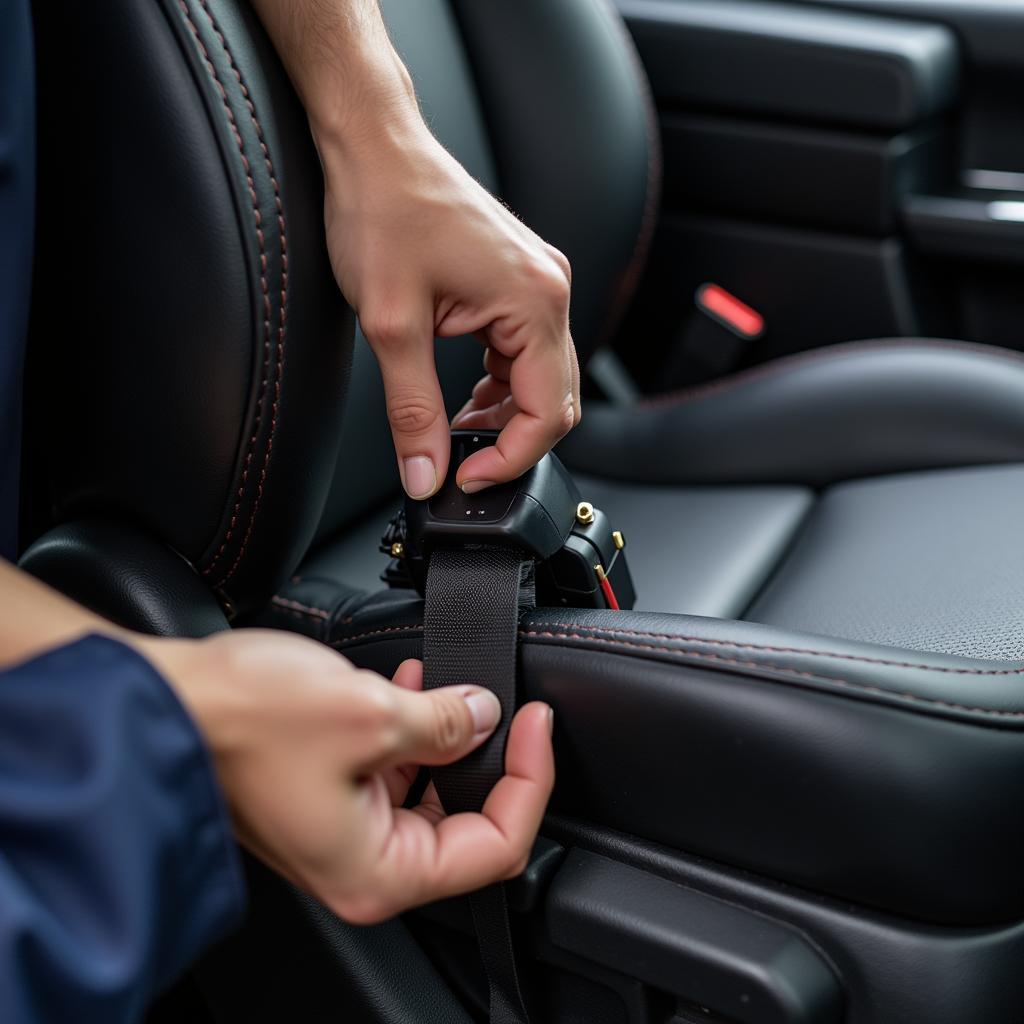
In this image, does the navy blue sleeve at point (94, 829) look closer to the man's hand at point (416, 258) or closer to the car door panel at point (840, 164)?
the man's hand at point (416, 258)

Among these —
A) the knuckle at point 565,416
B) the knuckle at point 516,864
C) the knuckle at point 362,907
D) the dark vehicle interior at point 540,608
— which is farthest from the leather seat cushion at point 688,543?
the knuckle at point 362,907

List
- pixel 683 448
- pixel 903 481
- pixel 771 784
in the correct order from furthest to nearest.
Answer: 1. pixel 683 448
2. pixel 903 481
3. pixel 771 784

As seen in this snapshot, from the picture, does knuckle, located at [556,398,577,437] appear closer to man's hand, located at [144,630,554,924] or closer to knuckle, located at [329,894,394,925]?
man's hand, located at [144,630,554,924]

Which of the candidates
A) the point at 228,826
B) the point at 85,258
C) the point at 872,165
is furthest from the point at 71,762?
the point at 872,165

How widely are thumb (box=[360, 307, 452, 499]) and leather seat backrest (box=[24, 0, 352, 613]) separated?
4 centimetres

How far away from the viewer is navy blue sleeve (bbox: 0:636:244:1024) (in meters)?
0.50

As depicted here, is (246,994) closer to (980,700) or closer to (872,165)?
(980,700)

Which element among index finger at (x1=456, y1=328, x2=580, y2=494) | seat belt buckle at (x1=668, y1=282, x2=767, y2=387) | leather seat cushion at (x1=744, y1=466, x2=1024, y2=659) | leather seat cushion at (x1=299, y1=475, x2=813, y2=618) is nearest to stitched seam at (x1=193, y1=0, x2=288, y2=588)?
index finger at (x1=456, y1=328, x2=580, y2=494)

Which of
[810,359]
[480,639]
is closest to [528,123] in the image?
[810,359]

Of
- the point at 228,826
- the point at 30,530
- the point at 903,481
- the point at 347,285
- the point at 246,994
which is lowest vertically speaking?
the point at 246,994

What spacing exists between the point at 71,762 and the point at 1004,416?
1.04m

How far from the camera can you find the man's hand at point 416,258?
0.81 meters

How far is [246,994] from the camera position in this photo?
0.94m

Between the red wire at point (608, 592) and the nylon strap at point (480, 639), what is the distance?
92 millimetres
